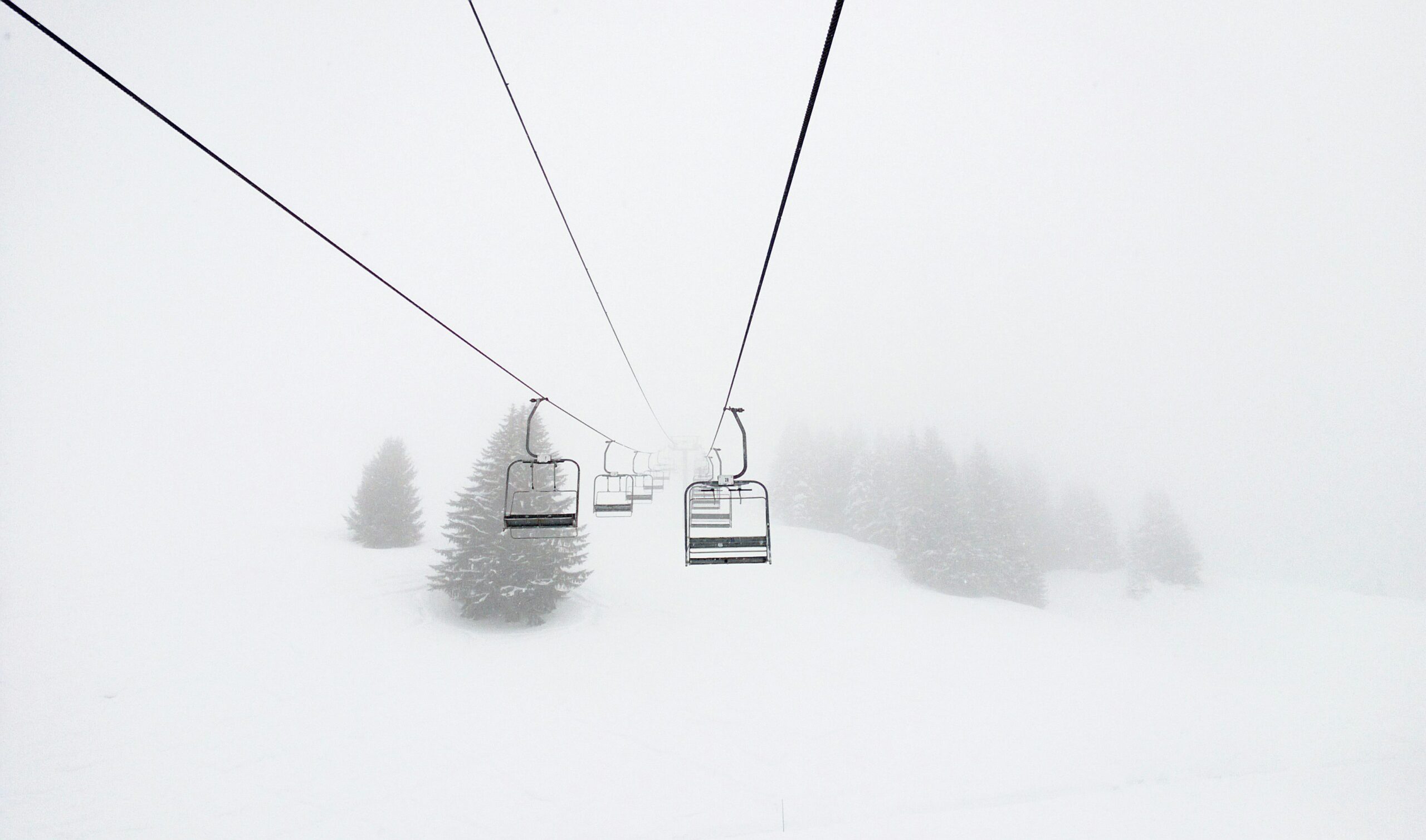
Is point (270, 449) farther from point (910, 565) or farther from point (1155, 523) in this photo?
point (1155, 523)

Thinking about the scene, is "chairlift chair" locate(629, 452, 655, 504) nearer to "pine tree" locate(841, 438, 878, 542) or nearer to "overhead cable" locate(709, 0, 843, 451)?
"overhead cable" locate(709, 0, 843, 451)

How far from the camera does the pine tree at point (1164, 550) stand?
3900 cm

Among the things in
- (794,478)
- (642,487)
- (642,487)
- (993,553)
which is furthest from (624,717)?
(794,478)

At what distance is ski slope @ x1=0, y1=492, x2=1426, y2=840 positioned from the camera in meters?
12.2

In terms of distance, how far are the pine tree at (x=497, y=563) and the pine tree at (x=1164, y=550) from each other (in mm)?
38154

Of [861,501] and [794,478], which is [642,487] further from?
[794,478]

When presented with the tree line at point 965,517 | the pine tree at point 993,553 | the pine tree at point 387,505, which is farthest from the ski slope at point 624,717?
the tree line at point 965,517

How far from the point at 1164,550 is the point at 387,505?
165ft

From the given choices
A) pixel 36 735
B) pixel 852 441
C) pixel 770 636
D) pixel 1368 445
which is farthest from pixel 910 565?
pixel 1368 445

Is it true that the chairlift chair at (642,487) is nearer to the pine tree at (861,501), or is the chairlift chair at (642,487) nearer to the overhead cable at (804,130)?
the overhead cable at (804,130)

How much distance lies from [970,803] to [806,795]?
3806 mm

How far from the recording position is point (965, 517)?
33562mm

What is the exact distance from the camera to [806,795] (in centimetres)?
1330

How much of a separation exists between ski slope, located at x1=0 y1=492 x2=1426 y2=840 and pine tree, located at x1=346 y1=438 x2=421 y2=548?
11.5 feet
